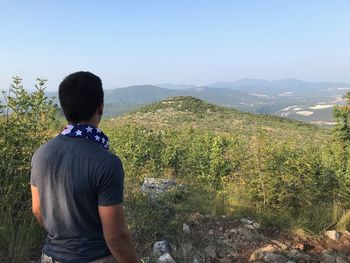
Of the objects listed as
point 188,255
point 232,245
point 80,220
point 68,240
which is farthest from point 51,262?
point 232,245

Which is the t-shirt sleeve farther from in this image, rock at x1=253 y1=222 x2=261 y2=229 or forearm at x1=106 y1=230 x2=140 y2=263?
rock at x1=253 y1=222 x2=261 y2=229

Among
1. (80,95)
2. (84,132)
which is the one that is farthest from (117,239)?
(80,95)

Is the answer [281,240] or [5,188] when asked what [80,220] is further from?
[281,240]

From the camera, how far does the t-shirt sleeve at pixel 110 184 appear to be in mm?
2213

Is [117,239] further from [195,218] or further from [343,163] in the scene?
[343,163]

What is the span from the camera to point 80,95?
227cm

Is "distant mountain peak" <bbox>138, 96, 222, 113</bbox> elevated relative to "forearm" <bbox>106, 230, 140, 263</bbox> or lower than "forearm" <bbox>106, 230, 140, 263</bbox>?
lower

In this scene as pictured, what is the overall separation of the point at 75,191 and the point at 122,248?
403 millimetres

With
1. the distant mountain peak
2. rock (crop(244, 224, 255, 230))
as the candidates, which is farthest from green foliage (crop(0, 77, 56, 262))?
the distant mountain peak

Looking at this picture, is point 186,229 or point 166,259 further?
point 186,229

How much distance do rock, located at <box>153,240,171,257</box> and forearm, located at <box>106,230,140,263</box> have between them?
8.46 feet

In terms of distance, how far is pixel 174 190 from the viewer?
6.69m

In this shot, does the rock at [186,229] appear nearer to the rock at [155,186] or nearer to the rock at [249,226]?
the rock at [249,226]

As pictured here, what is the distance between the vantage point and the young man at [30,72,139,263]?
7.37 feet
